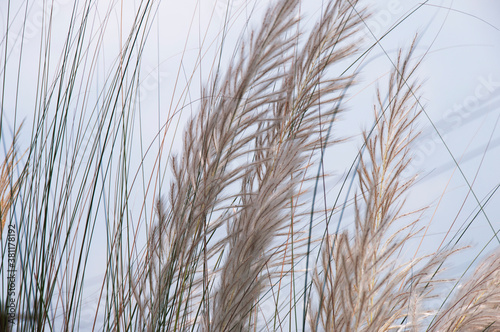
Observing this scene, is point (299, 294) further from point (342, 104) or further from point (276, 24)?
point (276, 24)

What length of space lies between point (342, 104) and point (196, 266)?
333mm

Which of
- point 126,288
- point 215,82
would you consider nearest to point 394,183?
point 215,82

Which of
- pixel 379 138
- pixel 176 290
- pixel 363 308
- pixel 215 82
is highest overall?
pixel 215 82

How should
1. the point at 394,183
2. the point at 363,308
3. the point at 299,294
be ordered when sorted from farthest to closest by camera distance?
the point at 299,294, the point at 394,183, the point at 363,308

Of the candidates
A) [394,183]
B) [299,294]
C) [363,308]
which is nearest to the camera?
[363,308]

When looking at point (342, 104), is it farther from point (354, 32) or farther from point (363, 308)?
point (363, 308)

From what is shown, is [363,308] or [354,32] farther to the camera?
[354,32]

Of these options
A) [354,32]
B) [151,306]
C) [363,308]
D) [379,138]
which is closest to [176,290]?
[151,306]

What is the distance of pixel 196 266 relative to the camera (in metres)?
0.76

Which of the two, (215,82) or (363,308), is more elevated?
(215,82)

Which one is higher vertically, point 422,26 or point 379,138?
point 422,26

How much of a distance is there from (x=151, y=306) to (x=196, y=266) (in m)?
0.09

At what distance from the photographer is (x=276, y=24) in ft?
2.45

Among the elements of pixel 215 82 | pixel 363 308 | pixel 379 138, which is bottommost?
pixel 363 308
